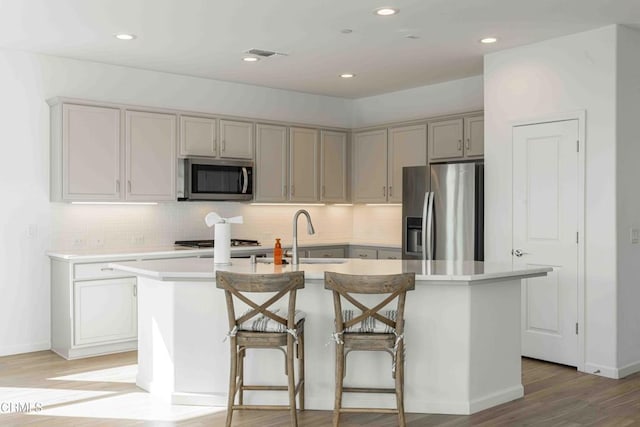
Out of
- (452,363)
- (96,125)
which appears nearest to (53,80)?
(96,125)

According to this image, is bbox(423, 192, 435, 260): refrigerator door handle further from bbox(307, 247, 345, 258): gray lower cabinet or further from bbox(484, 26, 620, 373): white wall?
bbox(307, 247, 345, 258): gray lower cabinet

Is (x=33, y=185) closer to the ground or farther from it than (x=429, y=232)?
farther from it

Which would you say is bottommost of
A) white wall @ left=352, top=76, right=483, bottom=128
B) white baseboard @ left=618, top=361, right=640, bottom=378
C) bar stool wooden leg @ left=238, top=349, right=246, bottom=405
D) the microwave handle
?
white baseboard @ left=618, top=361, right=640, bottom=378

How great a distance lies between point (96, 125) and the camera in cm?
585

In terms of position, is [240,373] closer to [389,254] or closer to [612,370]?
[612,370]

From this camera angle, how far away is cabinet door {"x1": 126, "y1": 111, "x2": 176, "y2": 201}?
239 inches

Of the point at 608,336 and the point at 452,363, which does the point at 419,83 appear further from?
the point at 452,363

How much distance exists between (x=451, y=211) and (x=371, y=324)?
8.02ft

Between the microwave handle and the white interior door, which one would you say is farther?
the microwave handle

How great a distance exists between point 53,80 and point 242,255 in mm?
2422

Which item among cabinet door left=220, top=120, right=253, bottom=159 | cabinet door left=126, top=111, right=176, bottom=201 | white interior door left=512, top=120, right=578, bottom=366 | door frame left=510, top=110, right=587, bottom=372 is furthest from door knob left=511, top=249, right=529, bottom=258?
cabinet door left=126, top=111, right=176, bottom=201

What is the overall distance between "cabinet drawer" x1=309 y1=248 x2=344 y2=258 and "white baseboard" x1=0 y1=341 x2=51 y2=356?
282cm

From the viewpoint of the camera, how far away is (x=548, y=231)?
5312mm

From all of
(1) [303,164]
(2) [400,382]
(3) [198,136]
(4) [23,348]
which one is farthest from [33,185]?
(2) [400,382]
